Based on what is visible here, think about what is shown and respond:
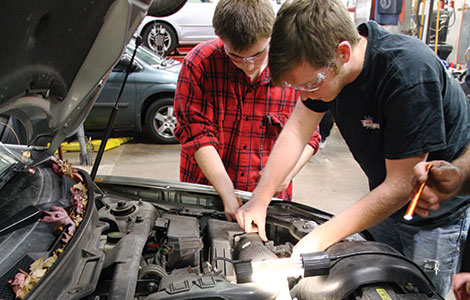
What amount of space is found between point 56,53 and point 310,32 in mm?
773

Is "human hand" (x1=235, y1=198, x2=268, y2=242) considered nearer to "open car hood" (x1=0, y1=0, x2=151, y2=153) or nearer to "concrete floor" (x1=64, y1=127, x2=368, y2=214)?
"open car hood" (x1=0, y1=0, x2=151, y2=153)

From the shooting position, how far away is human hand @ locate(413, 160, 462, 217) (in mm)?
1144

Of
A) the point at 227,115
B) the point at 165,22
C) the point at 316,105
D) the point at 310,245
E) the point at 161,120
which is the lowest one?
the point at 161,120

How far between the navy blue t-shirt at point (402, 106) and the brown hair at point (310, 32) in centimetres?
16

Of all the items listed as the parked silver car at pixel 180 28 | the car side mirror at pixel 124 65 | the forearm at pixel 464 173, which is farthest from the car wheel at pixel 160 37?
the forearm at pixel 464 173

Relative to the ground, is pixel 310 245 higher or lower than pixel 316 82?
lower

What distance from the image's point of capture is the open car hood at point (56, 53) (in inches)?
33.4

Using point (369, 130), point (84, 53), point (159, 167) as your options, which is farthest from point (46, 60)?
point (159, 167)

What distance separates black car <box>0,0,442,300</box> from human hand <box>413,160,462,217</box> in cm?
27

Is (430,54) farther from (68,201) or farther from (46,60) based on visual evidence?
(68,201)

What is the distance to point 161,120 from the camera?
19.0 ft

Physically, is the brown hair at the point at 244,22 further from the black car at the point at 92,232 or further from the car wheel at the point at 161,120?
the car wheel at the point at 161,120

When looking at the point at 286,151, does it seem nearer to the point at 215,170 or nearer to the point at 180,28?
the point at 215,170

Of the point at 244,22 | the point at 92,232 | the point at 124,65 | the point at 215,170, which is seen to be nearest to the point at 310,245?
the point at 215,170
